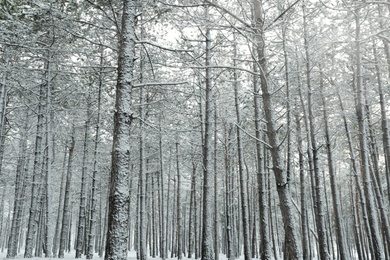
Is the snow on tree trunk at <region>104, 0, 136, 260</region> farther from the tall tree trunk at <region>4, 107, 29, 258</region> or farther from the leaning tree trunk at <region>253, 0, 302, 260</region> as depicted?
the tall tree trunk at <region>4, 107, 29, 258</region>

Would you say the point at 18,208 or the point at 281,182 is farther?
the point at 18,208

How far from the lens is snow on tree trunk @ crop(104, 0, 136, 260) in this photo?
16.7 feet

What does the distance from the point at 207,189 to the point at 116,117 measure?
479 centimetres

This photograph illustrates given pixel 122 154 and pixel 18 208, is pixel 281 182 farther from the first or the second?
pixel 18 208

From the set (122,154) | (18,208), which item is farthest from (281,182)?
(18,208)

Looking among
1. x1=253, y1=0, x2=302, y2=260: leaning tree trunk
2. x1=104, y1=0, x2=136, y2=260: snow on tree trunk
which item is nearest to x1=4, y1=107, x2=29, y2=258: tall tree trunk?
x1=104, y1=0, x2=136, y2=260: snow on tree trunk

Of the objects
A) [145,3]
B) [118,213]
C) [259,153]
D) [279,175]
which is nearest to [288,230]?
[279,175]

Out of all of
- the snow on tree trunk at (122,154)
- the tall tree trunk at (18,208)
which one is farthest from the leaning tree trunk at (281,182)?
the tall tree trunk at (18,208)

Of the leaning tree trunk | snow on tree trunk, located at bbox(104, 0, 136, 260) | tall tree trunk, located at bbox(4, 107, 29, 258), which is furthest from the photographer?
tall tree trunk, located at bbox(4, 107, 29, 258)

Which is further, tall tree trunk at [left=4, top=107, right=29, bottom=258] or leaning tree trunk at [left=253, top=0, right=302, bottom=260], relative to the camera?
tall tree trunk at [left=4, top=107, right=29, bottom=258]

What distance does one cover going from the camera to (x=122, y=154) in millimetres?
5414

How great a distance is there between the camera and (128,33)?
19.4ft

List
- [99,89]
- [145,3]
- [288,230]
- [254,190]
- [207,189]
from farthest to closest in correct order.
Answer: [254,190] < [99,89] < [207,189] < [145,3] < [288,230]

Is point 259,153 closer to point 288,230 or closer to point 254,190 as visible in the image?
point 288,230
